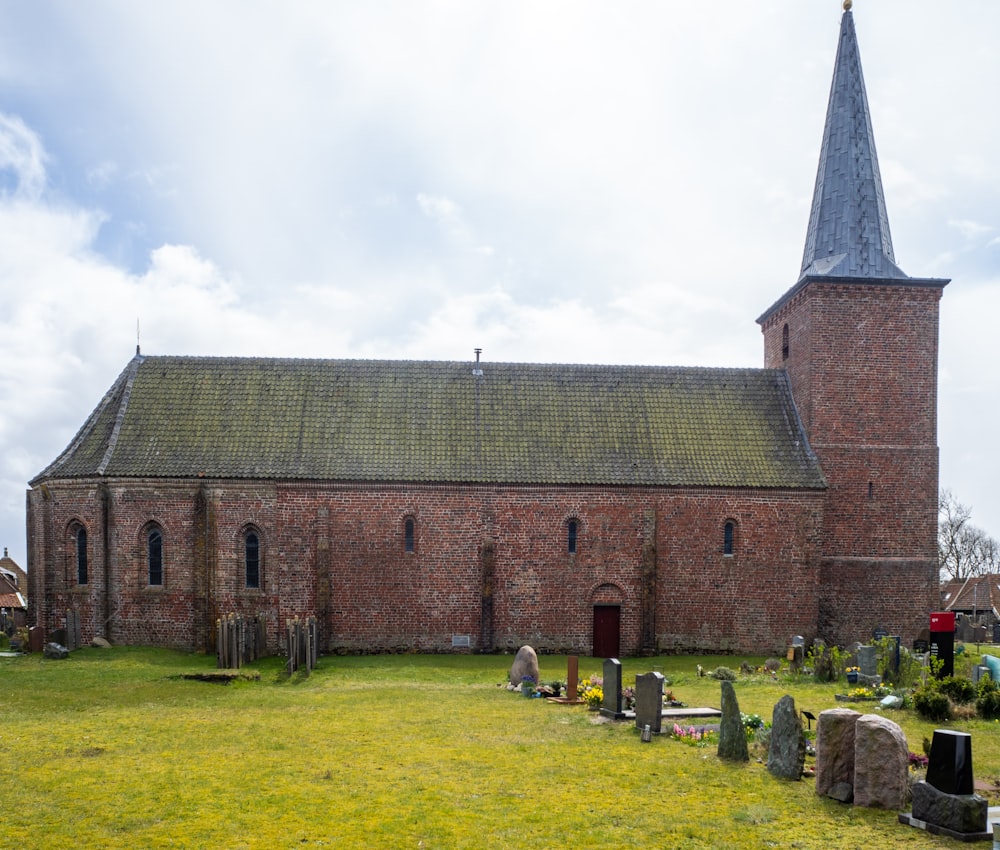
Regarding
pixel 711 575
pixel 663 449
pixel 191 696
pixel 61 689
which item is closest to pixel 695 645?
pixel 711 575

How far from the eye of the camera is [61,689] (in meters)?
19.2

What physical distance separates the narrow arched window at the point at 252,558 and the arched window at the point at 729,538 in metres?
15.1

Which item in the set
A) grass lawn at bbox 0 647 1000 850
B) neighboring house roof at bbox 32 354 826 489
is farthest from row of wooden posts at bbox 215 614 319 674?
neighboring house roof at bbox 32 354 826 489

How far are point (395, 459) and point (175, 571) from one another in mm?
7709

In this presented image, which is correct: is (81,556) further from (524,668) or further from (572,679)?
(572,679)

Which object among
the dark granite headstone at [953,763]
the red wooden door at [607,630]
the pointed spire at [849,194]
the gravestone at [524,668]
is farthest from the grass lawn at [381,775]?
the pointed spire at [849,194]

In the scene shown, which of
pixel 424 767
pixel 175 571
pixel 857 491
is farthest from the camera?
pixel 857 491

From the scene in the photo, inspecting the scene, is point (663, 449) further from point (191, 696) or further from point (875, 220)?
point (191, 696)

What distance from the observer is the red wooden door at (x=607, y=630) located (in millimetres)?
26281

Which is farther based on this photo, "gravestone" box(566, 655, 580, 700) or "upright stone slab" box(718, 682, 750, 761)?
A: "gravestone" box(566, 655, 580, 700)

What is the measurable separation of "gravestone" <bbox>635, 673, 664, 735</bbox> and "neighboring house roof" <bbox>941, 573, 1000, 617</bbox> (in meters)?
42.6

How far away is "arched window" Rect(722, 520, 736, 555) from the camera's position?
26.7 metres

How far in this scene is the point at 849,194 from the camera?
28.4 m

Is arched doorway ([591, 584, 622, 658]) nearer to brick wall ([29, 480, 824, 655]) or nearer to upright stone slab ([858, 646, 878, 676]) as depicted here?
brick wall ([29, 480, 824, 655])
